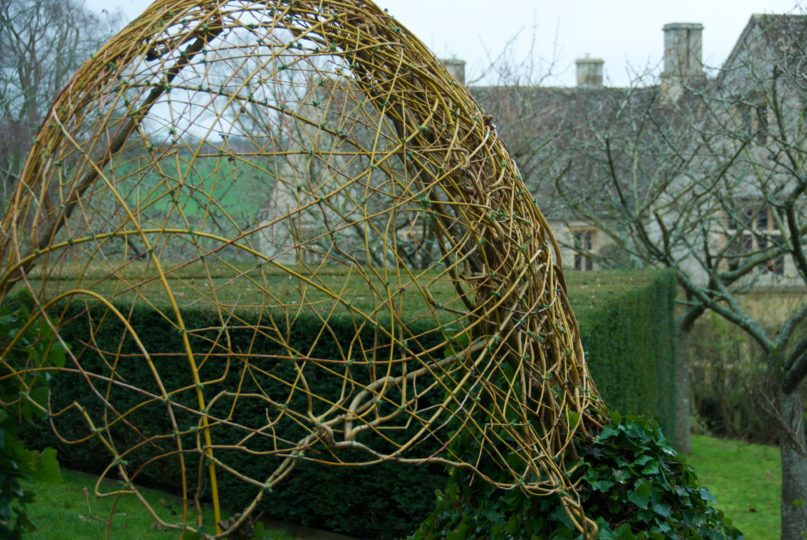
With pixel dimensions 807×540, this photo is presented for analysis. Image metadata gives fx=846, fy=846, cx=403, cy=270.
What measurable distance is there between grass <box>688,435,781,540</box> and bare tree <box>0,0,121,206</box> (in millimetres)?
10203

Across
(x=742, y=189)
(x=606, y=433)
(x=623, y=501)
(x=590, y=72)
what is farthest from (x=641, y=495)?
(x=590, y=72)

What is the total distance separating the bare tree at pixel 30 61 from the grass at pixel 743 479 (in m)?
10.2

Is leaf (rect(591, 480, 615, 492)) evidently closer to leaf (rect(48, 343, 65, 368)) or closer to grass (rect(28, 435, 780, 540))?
→ grass (rect(28, 435, 780, 540))

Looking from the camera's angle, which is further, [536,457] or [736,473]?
[736,473]

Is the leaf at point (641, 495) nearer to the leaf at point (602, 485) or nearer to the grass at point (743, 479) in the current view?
the leaf at point (602, 485)

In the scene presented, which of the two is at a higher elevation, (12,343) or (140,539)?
(12,343)

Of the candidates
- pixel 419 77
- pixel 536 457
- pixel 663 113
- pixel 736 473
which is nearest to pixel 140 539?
pixel 536 457

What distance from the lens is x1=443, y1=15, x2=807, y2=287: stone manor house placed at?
9.51m

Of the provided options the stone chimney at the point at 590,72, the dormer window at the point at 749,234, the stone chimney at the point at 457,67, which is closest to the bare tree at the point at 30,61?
the stone chimney at the point at 457,67

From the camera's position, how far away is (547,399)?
2.89m

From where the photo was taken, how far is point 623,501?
2934mm

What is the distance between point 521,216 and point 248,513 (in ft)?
4.67

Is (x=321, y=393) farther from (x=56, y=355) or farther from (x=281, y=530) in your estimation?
(x=56, y=355)

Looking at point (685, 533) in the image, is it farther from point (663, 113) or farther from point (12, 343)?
point (663, 113)
